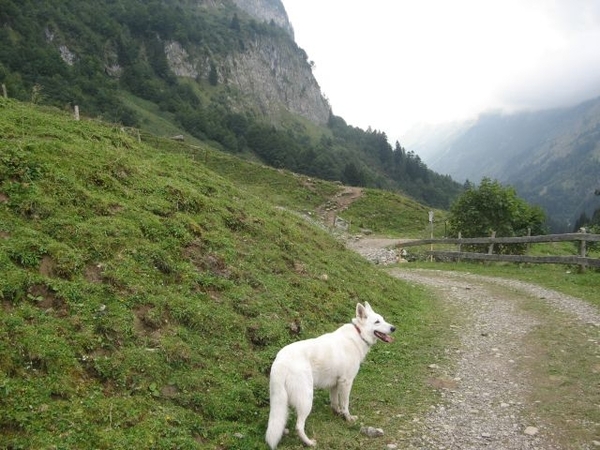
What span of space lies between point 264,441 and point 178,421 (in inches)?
49.1

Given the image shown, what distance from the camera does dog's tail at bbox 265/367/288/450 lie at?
5773mm

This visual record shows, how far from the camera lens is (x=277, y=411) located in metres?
5.93

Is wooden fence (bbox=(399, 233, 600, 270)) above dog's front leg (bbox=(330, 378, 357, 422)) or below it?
above

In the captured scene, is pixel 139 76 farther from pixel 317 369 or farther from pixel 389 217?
pixel 317 369

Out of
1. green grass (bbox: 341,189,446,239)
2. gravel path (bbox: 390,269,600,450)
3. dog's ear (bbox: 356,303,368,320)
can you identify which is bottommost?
gravel path (bbox: 390,269,600,450)

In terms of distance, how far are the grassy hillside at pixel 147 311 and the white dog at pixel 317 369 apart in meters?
0.52

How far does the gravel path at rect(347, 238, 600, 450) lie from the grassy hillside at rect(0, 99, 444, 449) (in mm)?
529

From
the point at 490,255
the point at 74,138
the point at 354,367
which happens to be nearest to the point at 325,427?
the point at 354,367

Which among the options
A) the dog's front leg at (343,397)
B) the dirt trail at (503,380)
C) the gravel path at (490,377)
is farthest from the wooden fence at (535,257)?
the dog's front leg at (343,397)

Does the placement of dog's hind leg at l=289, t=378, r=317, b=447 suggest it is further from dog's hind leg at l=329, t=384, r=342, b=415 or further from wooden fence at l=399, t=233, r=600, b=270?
wooden fence at l=399, t=233, r=600, b=270

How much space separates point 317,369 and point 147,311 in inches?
134

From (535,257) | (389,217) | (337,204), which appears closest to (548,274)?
(535,257)

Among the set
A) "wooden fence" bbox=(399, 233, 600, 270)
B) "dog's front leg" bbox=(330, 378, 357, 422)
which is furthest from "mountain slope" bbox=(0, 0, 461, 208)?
"dog's front leg" bbox=(330, 378, 357, 422)

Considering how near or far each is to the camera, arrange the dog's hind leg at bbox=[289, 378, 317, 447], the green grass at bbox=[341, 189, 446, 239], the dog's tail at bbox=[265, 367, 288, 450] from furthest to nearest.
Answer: the green grass at bbox=[341, 189, 446, 239]
the dog's hind leg at bbox=[289, 378, 317, 447]
the dog's tail at bbox=[265, 367, 288, 450]
